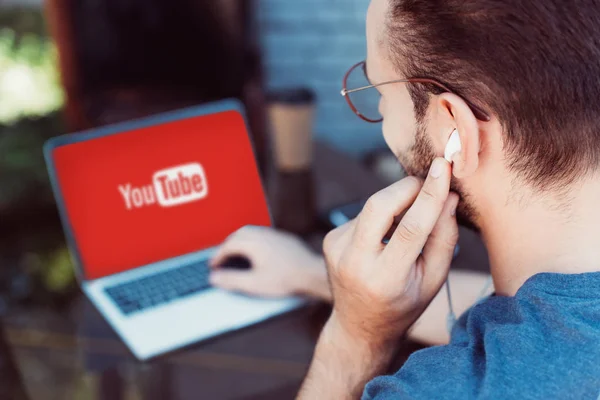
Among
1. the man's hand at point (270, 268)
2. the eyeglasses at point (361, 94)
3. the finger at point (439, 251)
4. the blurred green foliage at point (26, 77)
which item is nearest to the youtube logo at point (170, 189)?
the man's hand at point (270, 268)

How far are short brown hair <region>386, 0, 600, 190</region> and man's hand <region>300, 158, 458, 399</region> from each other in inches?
4.1

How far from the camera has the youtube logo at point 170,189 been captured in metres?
1.03

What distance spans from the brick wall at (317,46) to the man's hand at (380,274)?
167cm

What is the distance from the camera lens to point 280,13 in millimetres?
2490

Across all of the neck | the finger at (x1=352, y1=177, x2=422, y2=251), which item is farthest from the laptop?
the neck

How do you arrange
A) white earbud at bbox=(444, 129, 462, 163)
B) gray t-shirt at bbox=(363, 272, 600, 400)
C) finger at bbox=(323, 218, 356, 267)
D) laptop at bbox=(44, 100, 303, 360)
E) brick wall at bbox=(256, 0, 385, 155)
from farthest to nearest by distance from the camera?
brick wall at bbox=(256, 0, 385, 155)
laptop at bbox=(44, 100, 303, 360)
finger at bbox=(323, 218, 356, 267)
white earbud at bbox=(444, 129, 462, 163)
gray t-shirt at bbox=(363, 272, 600, 400)

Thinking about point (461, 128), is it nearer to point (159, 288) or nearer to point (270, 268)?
point (270, 268)

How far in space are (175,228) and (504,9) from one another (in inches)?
26.1

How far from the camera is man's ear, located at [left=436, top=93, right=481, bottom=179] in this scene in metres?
0.66

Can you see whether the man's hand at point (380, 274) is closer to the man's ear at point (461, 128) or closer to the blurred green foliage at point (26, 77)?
the man's ear at point (461, 128)

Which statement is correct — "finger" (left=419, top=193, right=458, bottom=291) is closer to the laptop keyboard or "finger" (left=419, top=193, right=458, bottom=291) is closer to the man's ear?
the man's ear

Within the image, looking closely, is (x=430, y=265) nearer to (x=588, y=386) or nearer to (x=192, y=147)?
(x=588, y=386)

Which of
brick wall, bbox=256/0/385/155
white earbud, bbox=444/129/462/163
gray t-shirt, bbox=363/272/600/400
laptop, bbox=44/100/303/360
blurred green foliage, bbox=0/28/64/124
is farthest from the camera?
blurred green foliage, bbox=0/28/64/124

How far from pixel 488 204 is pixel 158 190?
54 cm
